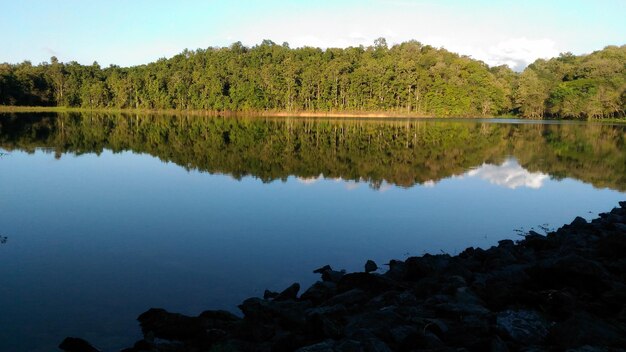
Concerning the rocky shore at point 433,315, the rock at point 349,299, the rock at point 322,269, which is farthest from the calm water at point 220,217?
the rock at point 349,299

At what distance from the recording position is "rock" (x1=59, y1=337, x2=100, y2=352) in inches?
230

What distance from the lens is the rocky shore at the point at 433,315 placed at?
500 cm

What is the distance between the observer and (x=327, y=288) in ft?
25.8

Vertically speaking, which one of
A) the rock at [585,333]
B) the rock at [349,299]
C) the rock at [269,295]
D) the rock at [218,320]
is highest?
the rock at [585,333]

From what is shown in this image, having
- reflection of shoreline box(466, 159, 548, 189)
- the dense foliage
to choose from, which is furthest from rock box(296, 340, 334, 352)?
reflection of shoreline box(466, 159, 548, 189)

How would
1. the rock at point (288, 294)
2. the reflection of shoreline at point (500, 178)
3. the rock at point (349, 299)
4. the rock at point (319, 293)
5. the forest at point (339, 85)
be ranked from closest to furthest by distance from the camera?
1. the rock at point (349, 299)
2. the rock at point (319, 293)
3. the rock at point (288, 294)
4. the reflection of shoreline at point (500, 178)
5. the forest at point (339, 85)

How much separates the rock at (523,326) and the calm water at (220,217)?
4.13 metres

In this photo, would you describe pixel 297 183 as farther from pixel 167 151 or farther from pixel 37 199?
pixel 167 151

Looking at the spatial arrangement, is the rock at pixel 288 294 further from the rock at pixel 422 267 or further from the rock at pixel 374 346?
the rock at pixel 374 346

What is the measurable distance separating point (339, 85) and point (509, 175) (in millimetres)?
69728

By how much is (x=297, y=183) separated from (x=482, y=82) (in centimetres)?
8424

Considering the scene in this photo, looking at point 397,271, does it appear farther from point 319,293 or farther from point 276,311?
point 276,311

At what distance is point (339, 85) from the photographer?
3546 inches

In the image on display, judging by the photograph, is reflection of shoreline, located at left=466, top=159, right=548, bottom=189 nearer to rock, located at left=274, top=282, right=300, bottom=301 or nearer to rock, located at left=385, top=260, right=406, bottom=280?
rock, located at left=385, top=260, right=406, bottom=280
